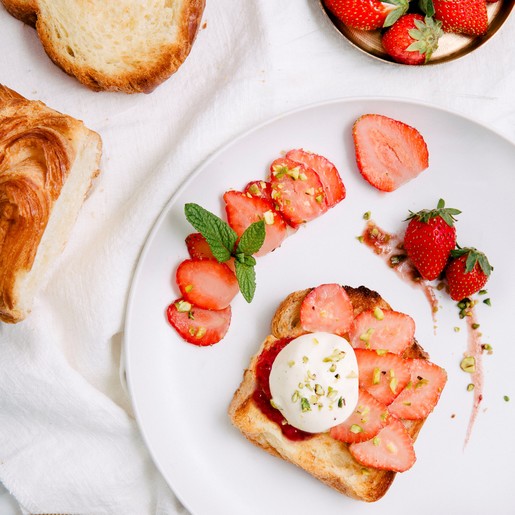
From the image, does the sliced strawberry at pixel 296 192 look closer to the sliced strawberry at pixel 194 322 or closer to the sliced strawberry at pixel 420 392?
the sliced strawberry at pixel 194 322

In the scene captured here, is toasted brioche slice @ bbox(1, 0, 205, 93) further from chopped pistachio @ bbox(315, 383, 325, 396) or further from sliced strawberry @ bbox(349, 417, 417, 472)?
sliced strawberry @ bbox(349, 417, 417, 472)

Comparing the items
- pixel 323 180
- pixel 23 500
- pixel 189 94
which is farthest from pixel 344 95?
pixel 23 500

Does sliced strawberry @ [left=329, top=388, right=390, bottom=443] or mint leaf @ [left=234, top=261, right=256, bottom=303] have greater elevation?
mint leaf @ [left=234, top=261, right=256, bottom=303]

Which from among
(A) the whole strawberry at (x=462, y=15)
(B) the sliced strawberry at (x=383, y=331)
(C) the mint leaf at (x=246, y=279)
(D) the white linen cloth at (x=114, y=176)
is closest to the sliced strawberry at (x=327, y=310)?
(B) the sliced strawberry at (x=383, y=331)

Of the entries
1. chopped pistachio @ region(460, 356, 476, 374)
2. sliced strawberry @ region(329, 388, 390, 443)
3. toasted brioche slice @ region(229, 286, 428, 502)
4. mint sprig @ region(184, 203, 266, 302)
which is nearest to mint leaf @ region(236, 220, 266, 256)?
mint sprig @ region(184, 203, 266, 302)

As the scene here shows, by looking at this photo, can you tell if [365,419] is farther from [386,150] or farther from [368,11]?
[368,11]
